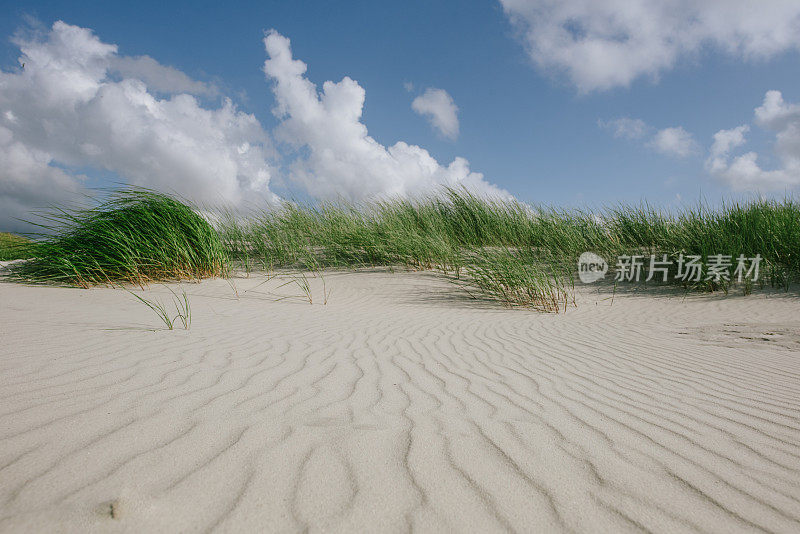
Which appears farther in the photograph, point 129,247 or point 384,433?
point 129,247

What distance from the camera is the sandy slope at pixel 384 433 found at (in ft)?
4.21

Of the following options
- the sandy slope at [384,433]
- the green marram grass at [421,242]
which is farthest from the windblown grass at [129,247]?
the sandy slope at [384,433]

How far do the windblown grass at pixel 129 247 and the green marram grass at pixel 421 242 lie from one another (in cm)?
2

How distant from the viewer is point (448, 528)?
4.00 ft

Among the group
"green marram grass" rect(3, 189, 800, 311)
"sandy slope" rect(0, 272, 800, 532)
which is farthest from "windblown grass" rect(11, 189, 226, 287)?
"sandy slope" rect(0, 272, 800, 532)

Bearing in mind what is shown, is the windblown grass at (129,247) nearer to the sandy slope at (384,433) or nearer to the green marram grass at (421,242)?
the green marram grass at (421,242)

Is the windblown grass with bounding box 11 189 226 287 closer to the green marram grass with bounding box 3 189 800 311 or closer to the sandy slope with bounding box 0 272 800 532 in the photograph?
the green marram grass with bounding box 3 189 800 311

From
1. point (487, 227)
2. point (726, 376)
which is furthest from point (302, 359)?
point (487, 227)

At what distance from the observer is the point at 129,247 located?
6.85 metres

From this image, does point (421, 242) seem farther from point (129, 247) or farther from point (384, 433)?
point (384, 433)

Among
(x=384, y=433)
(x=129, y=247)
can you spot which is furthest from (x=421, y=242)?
(x=384, y=433)

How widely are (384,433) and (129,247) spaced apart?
6760 millimetres

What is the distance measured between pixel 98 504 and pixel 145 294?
18.0 feet

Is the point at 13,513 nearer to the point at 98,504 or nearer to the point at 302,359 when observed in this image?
the point at 98,504
